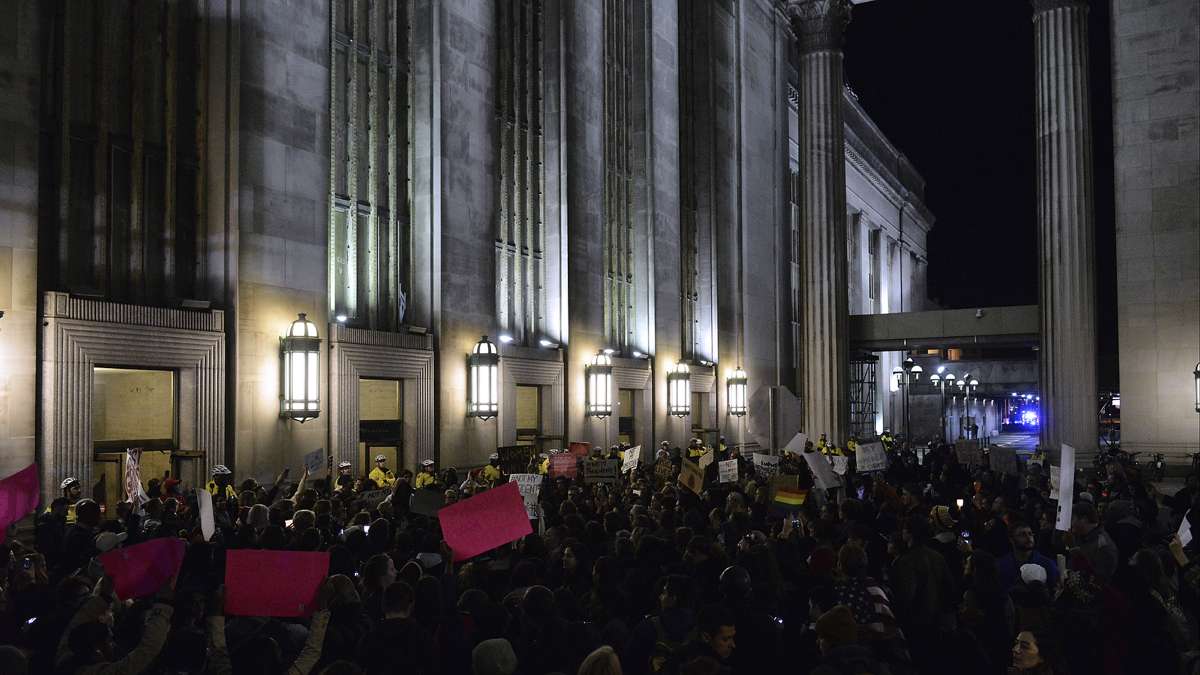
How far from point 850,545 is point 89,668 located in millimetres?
6249

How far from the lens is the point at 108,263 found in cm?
1836

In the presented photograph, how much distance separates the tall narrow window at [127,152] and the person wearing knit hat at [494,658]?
1364cm

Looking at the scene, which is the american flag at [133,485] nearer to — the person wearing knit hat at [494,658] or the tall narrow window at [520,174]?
the person wearing knit hat at [494,658]

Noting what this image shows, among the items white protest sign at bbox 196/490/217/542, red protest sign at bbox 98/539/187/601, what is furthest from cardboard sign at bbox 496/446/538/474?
red protest sign at bbox 98/539/187/601

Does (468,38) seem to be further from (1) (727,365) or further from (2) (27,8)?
(1) (727,365)

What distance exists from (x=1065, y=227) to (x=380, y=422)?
24868 millimetres

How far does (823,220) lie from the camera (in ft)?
137

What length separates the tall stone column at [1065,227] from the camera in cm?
3538

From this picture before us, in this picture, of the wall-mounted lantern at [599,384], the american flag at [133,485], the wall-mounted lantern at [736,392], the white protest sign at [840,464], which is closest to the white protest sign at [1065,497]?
the white protest sign at [840,464]

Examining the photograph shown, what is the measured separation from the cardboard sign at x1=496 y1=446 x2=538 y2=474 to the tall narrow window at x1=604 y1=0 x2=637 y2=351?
27.9 ft

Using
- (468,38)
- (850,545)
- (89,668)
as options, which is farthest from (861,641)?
(468,38)

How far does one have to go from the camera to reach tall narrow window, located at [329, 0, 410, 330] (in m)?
23.6

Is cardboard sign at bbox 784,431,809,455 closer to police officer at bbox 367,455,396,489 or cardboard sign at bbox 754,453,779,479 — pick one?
cardboard sign at bbox 754,453,779,479

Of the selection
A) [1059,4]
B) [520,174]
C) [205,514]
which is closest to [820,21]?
[1059,4]
